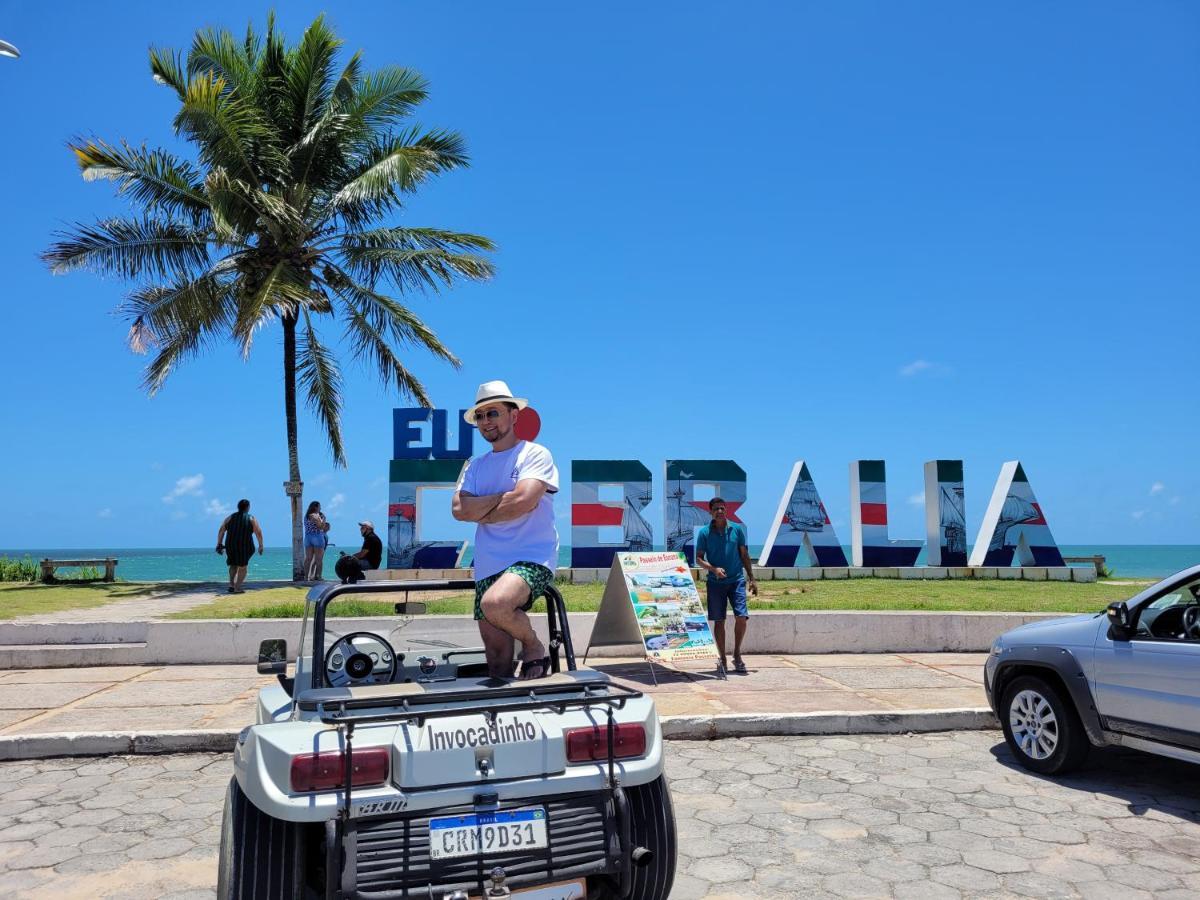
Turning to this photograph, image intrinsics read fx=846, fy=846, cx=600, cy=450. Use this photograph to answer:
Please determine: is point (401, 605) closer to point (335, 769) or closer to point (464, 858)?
point (335, 769)

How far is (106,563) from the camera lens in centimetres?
2016

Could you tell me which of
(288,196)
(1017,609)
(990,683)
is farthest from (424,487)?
(990,683)

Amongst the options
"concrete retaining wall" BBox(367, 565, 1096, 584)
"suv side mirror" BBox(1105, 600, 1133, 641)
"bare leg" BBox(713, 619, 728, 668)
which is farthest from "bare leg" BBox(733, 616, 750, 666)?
"concrete retaining wall" BBox(367, 565, 1096, 584)

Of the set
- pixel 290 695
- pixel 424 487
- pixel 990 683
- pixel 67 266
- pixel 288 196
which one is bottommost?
pixel 990 683

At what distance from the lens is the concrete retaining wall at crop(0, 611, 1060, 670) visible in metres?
10.2

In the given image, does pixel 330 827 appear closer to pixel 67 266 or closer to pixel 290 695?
pixel 290 695

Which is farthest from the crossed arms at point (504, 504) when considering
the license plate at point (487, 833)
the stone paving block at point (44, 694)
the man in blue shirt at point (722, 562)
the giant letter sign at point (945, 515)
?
the giant letter sign at point (945, 515)

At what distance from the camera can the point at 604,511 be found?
789 inches

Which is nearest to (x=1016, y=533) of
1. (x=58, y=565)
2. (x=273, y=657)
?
(x=273, y=657)

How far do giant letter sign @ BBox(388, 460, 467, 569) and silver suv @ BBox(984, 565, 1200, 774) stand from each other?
15.6 meters

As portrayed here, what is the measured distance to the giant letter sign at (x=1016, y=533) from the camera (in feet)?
71.8

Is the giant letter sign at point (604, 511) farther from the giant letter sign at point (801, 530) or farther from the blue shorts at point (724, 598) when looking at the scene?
the blue shorts at point (724, 598)

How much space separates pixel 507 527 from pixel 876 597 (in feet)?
42.5

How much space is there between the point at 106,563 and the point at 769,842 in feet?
66.2
